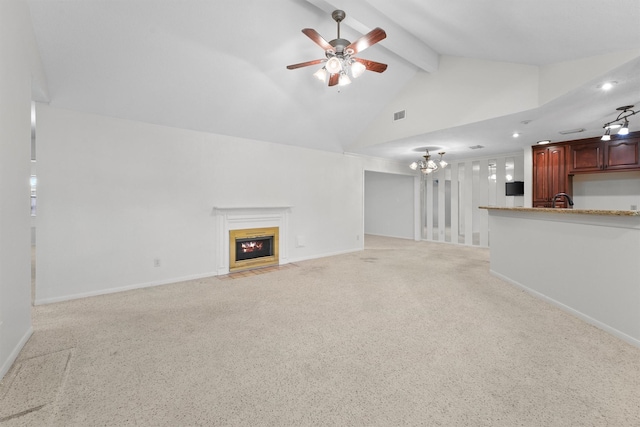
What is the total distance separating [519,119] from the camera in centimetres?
404

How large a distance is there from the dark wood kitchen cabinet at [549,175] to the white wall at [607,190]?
43 centimetres

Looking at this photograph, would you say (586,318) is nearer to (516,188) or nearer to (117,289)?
(516,188)

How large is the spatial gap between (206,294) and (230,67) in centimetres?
312

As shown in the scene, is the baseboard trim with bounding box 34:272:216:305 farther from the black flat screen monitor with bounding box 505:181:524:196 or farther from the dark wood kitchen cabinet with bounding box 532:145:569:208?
the dark wood kitchen cabinet with bounding box 532:145:569:208

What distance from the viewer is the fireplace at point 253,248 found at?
487 cm

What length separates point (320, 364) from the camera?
2035mm

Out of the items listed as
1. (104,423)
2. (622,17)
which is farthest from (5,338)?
(622,17)

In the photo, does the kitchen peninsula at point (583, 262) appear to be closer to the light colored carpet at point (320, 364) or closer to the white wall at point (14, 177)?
the light colored carpet at point (320, 364)

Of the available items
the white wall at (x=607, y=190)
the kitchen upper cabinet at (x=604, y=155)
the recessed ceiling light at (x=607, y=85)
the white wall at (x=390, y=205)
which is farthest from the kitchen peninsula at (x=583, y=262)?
the white wall at (x=390, y=205)

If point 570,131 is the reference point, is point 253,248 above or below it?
below

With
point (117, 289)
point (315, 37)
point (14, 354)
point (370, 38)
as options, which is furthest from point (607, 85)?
point (117, 289)

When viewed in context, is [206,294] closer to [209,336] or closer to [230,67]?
[209,336]

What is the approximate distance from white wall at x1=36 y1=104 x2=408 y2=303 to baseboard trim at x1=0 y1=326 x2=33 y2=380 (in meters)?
1.25

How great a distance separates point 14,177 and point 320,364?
2.78 meters
